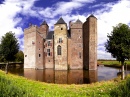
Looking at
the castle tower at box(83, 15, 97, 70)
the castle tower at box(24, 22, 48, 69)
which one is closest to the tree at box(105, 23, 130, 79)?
the castle tower at box(83, 15, 97, 70)

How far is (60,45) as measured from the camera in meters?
60.9

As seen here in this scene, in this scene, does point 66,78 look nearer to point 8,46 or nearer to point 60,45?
point 8,46

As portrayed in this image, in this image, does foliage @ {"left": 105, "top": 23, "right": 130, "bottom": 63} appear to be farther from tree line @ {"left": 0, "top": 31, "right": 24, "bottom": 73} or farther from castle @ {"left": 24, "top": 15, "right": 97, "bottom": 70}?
castle @ {"left": 24, "top": 15, "right": 97, "bottom": 70}

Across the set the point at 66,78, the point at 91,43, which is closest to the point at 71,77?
the point at 66,78

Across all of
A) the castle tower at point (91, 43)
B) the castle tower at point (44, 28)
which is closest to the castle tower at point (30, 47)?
the castle tower at point (44, 28)

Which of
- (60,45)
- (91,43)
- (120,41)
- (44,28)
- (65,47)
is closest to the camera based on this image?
(120,41)

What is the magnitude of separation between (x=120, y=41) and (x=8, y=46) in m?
27.7

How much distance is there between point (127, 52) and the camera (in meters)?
28.0

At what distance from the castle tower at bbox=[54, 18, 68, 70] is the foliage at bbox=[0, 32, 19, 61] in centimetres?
1687

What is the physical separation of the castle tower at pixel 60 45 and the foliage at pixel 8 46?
16868 millimetres

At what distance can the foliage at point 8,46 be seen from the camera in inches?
1780

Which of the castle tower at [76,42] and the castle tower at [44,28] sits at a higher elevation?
the castle tower at [44,28]

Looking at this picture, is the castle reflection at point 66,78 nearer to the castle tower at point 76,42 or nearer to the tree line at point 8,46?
the tree line at point 8,46

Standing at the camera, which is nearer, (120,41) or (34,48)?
(120,41)
